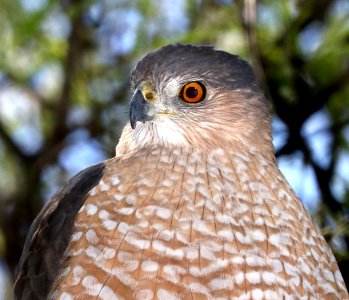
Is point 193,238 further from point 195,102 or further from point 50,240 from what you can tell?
point 195,102

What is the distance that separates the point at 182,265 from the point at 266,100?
1337mm

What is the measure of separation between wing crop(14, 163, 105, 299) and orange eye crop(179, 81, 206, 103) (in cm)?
63

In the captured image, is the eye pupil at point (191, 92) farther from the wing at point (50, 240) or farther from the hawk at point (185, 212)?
the wing at point (50, 240)

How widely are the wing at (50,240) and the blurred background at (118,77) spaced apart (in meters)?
1.36

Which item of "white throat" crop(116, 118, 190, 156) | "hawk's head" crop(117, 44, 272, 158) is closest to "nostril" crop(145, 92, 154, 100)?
"hawk's head" crop(117, 44, 272, 158)

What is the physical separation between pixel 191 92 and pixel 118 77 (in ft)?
7.49

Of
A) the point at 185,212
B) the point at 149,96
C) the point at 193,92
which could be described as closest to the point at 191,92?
the point at 193,92

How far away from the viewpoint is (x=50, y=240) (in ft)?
15.7

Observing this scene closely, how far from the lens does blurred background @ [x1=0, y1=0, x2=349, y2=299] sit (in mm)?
6332

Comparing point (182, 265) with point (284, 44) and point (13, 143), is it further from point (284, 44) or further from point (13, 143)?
point (13, 143)

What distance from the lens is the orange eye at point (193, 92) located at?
17.6ft

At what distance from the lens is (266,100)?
556 cm

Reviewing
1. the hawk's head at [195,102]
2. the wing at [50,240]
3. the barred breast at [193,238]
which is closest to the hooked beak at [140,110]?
the hawk's head at [195,102]

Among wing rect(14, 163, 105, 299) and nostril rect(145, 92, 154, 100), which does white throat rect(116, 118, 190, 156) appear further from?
wing rect(14, 163, 105, 299)
